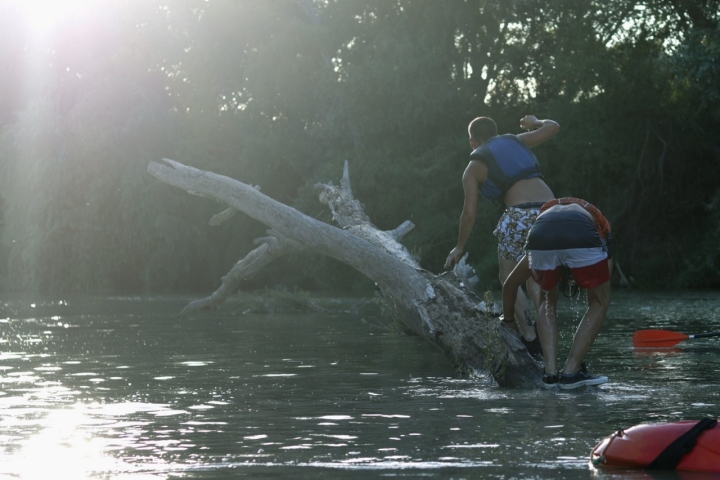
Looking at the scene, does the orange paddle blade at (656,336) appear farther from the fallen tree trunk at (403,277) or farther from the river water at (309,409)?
the fallen tree trunk at (403,277)

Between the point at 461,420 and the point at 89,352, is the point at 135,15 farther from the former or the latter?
the point at 461,420

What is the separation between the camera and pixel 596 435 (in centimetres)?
581

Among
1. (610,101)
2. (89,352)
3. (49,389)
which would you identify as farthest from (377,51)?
(49,389)

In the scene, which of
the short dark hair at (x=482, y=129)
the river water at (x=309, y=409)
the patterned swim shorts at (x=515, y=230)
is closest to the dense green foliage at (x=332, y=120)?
the river water at (x=309, y=409)

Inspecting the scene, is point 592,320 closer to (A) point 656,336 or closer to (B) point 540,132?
(B) point 540,132

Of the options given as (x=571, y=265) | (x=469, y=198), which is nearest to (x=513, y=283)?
(x=571, y=265)

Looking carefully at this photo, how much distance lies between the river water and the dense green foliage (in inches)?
718

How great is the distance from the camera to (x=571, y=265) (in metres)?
7.50

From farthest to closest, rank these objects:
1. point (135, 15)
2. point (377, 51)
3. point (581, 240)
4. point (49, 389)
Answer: point (135, 15), point (377, 51), point (49, 389), point (581, 240)

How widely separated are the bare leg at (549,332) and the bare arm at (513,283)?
0.67ft

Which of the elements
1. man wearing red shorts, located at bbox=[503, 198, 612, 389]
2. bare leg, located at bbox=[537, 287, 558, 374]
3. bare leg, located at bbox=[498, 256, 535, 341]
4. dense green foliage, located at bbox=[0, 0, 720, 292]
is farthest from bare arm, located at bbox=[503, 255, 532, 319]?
dense green foliage, located at bbox=[0, 0, 720, 292]

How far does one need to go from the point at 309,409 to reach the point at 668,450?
2.78 m

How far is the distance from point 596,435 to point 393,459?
1.18 m

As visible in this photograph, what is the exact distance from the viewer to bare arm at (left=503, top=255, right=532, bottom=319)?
25.6 feet
